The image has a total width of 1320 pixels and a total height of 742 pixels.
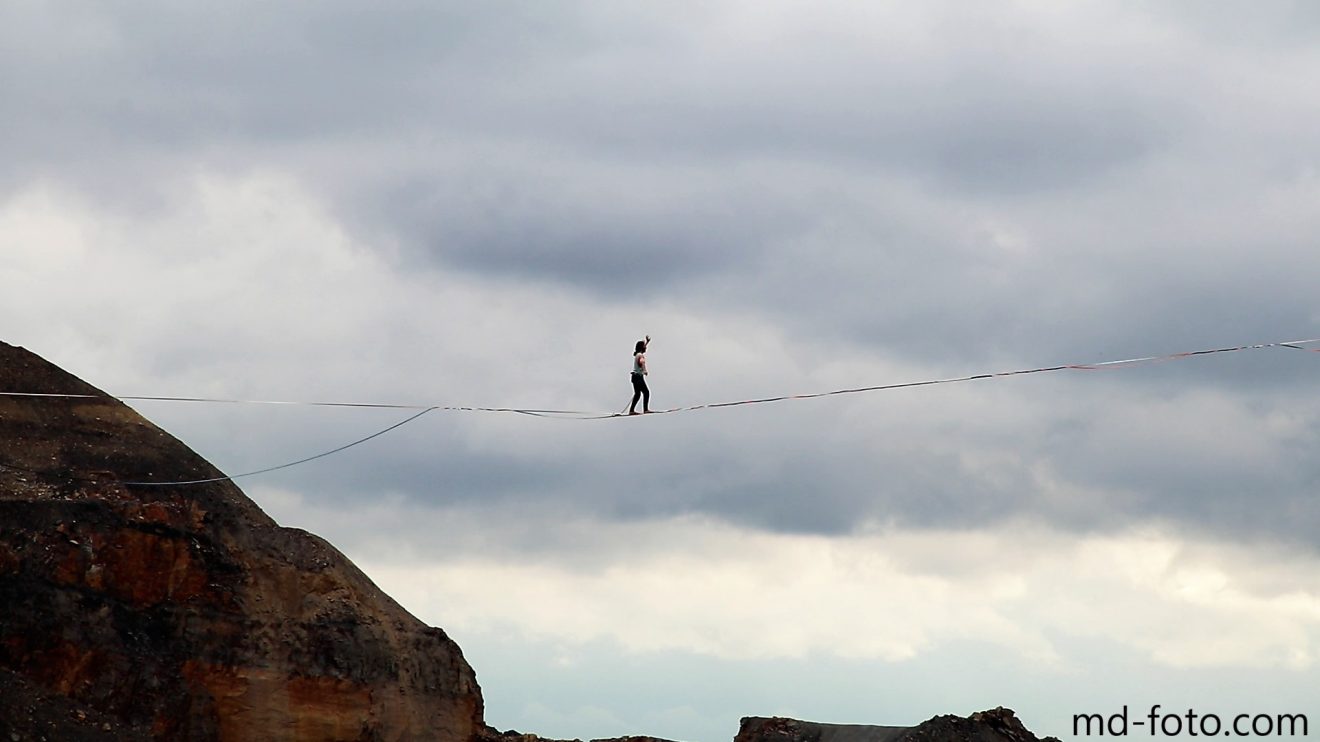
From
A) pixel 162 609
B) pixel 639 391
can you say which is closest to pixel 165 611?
pixel 162 609

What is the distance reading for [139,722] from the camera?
155ft

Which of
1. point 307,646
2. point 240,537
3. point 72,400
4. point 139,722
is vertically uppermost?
point 72,400

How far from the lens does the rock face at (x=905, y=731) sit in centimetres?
5884

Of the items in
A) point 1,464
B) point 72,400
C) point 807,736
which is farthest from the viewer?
point 807,736

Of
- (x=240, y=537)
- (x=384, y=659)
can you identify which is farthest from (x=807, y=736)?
(x=240, y=537)

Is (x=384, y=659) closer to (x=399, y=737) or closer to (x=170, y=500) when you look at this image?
(x=399, y=737)

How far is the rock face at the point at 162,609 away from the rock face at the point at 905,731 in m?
13.3

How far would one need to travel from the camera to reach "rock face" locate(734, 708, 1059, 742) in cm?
5884

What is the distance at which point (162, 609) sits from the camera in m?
49.8

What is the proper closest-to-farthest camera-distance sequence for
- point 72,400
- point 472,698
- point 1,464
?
point 1,464
point 72,400
point 472,698

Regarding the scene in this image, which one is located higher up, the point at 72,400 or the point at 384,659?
the point at 72,400

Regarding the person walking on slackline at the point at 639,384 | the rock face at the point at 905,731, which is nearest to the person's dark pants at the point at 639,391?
the person walking on slackline at the point at 639,384

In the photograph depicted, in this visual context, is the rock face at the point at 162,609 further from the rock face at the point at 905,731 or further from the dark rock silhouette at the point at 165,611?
the rock face at the point at 905,731

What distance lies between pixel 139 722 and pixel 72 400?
38.7 feet
